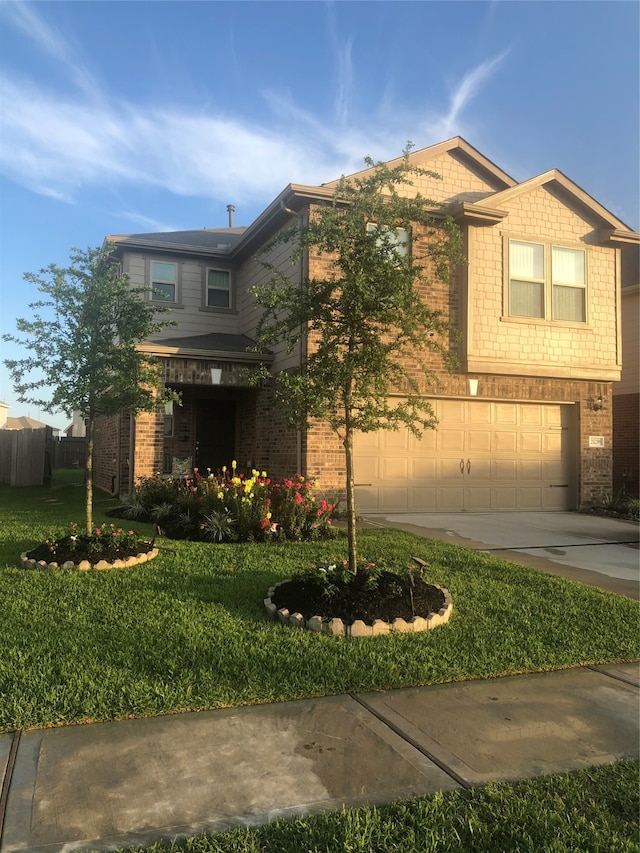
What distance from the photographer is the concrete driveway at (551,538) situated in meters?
7.36

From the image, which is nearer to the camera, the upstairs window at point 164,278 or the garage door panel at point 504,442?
the garage door panel at point 504,442

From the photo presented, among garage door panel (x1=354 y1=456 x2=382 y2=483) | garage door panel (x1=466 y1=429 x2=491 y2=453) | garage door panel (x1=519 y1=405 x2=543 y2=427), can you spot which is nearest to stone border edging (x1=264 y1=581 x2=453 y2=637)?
garage door panel (x1=354 y1=456 x2=382 y2=483)

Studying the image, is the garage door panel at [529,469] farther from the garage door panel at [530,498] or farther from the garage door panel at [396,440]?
the garage door panel at [396,440]

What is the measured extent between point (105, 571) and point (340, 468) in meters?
5.56

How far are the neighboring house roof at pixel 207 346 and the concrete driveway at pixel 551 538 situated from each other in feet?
13.0

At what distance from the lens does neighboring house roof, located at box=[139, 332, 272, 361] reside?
11.7 m

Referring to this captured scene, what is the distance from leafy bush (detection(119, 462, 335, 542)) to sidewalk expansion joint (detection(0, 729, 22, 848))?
4.96 meters

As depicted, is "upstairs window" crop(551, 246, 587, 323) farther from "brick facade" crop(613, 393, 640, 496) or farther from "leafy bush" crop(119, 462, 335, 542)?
"leafy bush" crop(119, 462, 335, 542)

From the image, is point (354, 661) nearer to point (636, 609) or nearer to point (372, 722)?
point (372, 722)

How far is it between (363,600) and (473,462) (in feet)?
26.6

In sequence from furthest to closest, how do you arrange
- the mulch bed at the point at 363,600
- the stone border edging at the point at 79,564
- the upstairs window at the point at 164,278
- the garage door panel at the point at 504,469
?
the upstairs window at the point at 164,278 < the garage door panel at the point at 504,469 < the stone border edging at the point at 79,564 < the mulch bed at the point at 363,600

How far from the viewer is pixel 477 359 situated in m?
12.0

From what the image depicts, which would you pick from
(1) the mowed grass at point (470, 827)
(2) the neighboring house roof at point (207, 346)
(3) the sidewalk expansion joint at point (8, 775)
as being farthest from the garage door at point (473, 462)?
(1) the mowed grass at point (470, 827)

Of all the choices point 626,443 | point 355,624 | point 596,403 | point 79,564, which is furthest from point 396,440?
point 626,443
